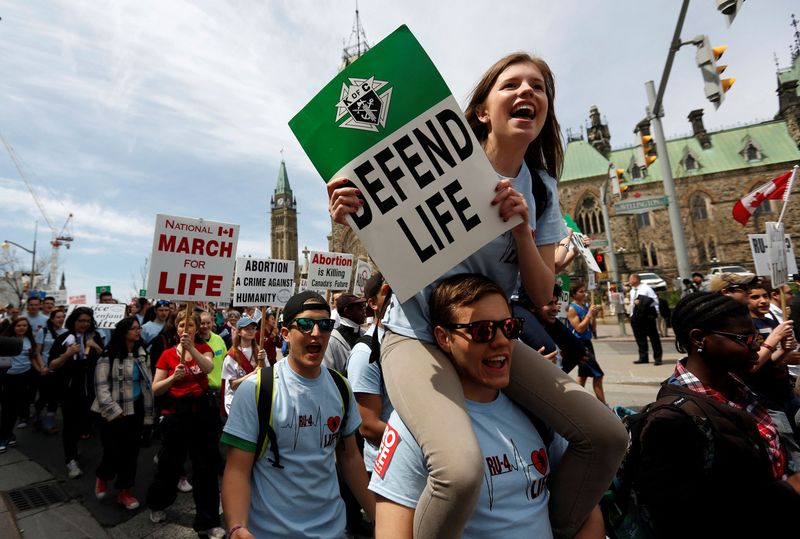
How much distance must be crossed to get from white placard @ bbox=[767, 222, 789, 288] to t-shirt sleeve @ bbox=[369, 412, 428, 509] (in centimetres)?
621

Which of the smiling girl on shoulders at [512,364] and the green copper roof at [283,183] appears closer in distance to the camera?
the smiling girl on shoulders at [512,364]

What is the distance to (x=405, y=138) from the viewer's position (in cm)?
175

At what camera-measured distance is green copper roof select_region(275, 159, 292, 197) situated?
317 ft

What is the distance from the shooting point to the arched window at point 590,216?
5212 centimetres

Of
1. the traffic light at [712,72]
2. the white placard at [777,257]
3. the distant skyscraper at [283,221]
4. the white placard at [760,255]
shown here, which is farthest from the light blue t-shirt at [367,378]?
the distant skyscraper at [283,221]

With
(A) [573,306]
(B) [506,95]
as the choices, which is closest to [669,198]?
(A) [573,306]

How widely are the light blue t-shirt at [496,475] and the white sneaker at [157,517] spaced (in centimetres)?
394

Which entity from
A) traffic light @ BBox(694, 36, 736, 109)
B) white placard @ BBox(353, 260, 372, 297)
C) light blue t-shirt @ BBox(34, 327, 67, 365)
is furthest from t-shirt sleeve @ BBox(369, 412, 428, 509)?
traffic light @ BBox(694, 36, 736, 109)

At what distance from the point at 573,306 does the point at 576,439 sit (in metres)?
6.31

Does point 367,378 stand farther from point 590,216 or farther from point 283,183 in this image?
point 283,183

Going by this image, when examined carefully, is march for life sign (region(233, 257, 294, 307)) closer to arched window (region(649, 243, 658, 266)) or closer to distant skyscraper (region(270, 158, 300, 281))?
arched window (region(649, 243, 658, 266))

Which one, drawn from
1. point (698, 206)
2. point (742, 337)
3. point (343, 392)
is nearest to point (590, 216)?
point (698, 206)

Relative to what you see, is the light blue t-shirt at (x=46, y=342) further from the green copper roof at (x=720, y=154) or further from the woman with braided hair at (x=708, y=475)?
the green copper roof at (x=720, y=154)

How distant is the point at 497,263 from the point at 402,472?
897 millimetres
